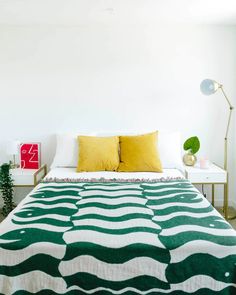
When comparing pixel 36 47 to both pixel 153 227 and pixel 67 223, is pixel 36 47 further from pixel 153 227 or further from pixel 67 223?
pixel 153 227

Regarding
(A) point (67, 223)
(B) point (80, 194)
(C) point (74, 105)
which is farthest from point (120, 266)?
(C) point (74, 105)

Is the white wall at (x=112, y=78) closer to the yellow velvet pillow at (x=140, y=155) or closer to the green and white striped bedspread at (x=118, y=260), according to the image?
the yellow velvet pillow at (x=140, y=155)

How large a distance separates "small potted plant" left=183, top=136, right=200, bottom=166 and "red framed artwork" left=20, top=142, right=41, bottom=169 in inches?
68.9

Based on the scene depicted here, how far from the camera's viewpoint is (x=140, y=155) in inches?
127

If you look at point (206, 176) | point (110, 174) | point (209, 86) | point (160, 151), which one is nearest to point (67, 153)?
point (110, 174)

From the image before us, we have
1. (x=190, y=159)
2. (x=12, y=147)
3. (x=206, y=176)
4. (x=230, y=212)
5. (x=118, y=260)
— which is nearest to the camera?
(x=118, y=260)

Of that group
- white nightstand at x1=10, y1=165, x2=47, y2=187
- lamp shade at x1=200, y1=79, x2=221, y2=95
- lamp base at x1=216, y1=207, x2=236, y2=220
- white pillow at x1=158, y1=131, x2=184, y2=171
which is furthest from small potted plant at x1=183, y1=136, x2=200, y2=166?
white nightstand at x1=10, y1=165, x2=47, y2=187

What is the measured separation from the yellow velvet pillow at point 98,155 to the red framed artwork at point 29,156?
0.67 metres

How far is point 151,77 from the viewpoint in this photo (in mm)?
3787

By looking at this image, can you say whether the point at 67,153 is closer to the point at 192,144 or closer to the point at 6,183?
the point at 6,183

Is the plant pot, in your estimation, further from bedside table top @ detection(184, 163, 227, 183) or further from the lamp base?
the lamp base

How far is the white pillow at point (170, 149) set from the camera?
135 inches

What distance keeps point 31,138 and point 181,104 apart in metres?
1.88

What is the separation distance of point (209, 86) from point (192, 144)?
2.24 ft
